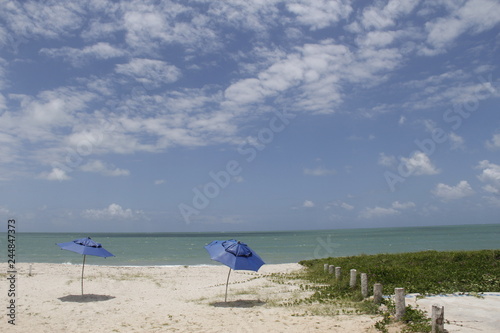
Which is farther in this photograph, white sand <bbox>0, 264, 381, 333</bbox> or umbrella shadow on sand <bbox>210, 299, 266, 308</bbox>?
umbrella shadow on sand <bbox>210, 299, 266, 308</bbox>

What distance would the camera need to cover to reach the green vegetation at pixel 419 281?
38.0ft

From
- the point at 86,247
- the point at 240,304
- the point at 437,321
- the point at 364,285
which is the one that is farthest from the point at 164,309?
the point at 437,321

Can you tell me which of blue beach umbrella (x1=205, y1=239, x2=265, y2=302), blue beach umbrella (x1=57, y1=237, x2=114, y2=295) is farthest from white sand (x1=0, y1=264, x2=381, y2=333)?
blue beach umbrella (x1=57, y1=237, x2=114, y2=295)

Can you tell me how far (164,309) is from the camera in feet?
47.0

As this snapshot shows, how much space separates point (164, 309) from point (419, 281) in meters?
10.9

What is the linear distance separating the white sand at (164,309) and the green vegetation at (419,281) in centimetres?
94

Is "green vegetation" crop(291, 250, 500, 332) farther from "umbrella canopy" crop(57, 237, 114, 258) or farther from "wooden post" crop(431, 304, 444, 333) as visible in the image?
"umbrella canopy" crop(57, 237, 114, 258)

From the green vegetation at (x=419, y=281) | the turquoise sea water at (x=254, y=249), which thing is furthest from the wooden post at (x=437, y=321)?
the turquoise sea water at (x=254, y=249)

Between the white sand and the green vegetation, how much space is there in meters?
0.94

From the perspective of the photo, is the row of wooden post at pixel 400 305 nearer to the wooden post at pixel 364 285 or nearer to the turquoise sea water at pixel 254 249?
the wooden post at pixel 364 285

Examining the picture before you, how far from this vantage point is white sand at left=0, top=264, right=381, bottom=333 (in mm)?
11406

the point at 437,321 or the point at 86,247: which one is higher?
the point at 86,247

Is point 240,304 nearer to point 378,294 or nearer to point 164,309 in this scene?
point 164,309

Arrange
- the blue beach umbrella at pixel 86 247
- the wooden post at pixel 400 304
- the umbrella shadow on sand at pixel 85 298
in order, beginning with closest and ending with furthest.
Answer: the wooden post at pixel 400 304, the blue beach umbrella at pixel 86 247, the umbrella shadow on sand at pixel 85 298
